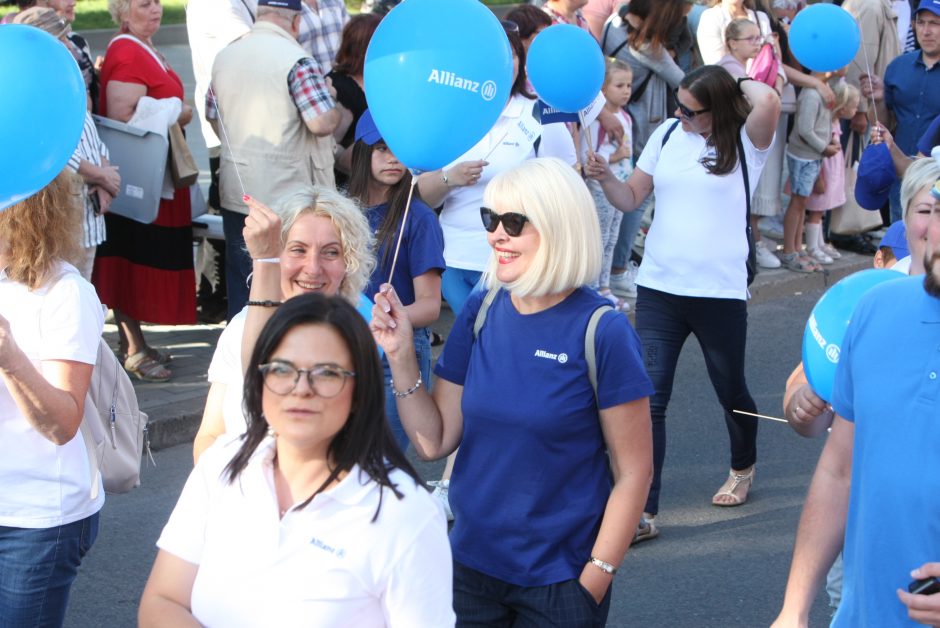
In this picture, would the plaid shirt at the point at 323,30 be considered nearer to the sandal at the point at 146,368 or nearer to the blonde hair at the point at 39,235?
the sandal at the point at 146,368

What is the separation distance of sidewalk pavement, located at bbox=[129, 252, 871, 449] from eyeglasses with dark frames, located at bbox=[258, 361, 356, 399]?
13.4 feet

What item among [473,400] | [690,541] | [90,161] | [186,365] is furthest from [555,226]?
[186,365]

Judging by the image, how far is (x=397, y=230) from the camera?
15.6ft

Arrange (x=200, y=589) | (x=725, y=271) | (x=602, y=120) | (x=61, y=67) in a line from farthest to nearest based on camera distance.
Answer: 1. (x=602, y=120)
2. (x=725, y=271)
3. (x=61, y=67)
4. (x=200, y=589)

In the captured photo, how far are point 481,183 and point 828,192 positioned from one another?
17.9 feet

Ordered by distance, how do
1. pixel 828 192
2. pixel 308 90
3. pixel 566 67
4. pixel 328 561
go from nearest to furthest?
pixel 328 561 → pixel 566 67 → pixel 308 90 → pixel 828 192

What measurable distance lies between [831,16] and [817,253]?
438 cm

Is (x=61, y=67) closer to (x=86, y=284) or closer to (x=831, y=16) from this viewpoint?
(x=86, y=284)

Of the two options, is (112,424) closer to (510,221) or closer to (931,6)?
(510,221)

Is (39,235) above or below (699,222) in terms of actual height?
above

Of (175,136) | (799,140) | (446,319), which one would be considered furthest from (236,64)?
(799,140)

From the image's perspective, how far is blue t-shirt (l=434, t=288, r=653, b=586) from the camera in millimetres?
3166

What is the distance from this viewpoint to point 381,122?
13.0 feet

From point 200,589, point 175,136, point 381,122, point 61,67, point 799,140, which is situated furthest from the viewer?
point 799,140
